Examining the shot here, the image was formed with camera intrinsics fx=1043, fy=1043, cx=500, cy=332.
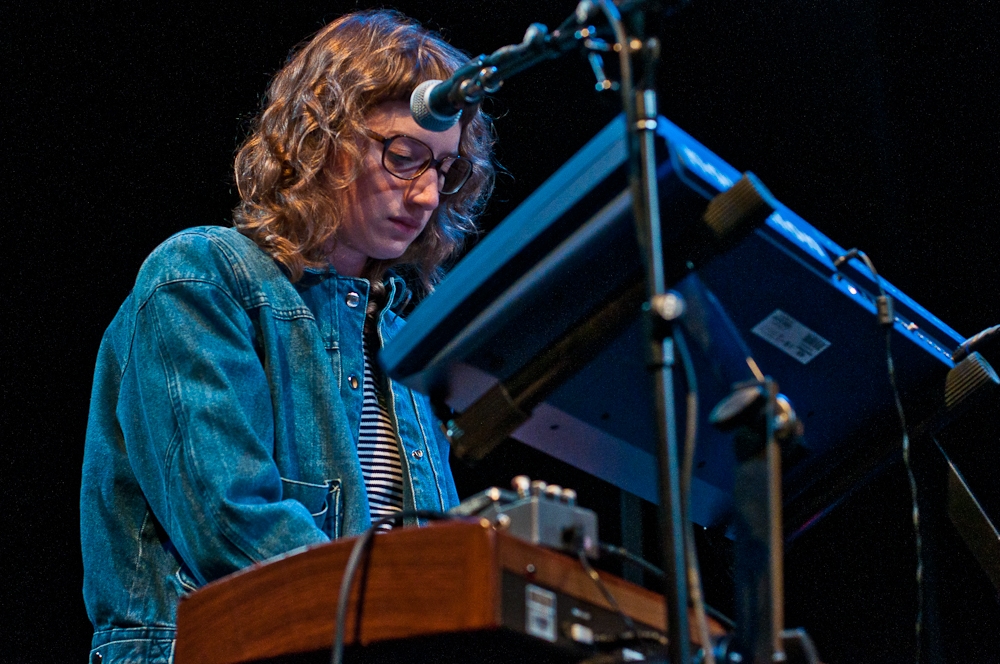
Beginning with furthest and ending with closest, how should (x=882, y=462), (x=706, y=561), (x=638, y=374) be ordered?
(x=706, y=561), (x=882, y=462), (x=638, y=374)

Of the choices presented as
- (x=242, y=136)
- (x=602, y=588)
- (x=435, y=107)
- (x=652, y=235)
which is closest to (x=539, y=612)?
(x=602, y=588)

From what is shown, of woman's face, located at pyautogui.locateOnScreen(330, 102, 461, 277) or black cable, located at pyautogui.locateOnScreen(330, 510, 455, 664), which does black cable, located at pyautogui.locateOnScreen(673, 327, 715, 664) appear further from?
woman's face, located at pyautogui.locateOnScreen(330, 102, 461, 277)

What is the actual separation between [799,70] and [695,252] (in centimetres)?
220

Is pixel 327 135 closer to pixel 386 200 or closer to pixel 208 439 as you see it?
pixel 386 200

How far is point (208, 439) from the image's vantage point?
1.56 m

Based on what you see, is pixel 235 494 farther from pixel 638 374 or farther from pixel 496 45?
pixel 496 45

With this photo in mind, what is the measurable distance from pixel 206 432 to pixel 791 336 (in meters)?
0.86

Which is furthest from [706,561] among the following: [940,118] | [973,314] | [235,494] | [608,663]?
[608,663]

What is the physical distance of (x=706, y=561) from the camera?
3.09 meters

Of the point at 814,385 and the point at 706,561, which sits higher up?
the point at 706,561

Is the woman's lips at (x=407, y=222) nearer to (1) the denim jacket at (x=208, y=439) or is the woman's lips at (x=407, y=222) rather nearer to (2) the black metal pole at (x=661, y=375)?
(1) the denim jacket at (x=208, y=439)

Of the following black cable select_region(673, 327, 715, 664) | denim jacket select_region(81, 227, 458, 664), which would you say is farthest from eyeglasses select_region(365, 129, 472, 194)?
black cable select_region(673, 327, 715, 664)

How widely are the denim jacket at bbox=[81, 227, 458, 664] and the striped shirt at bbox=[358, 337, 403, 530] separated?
0.02 m

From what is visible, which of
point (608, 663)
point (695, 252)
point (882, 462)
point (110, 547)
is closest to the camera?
point (608, 663)
